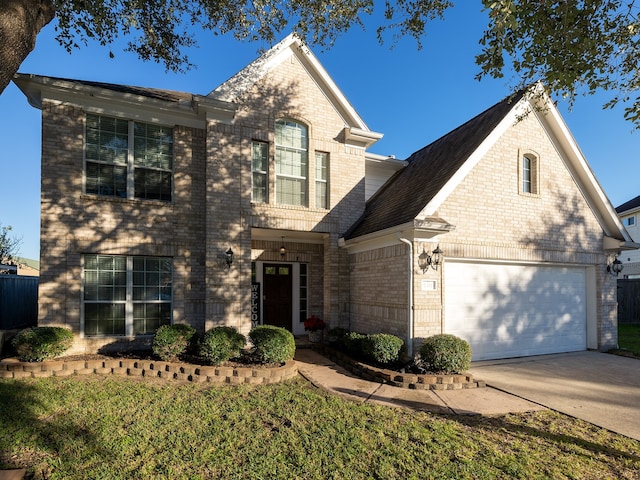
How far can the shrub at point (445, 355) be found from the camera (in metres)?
7.38

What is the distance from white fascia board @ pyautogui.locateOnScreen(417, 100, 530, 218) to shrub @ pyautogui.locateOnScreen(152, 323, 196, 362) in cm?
616

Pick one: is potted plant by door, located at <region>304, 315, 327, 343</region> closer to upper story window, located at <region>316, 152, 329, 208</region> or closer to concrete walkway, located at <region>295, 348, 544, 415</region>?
concrete walkway, located at <region>295, 348, 544, 415</region>

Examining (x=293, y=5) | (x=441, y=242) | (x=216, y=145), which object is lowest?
(x=441, y=242)

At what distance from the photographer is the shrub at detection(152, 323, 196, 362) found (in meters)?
8.01

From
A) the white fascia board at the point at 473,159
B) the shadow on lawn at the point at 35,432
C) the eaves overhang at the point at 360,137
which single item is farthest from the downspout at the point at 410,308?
the shadow on lawn at the point at 35,432

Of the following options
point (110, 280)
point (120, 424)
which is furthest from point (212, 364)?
point (110, 280)

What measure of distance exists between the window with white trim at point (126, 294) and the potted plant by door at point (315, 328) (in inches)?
156

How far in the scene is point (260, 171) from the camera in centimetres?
1018

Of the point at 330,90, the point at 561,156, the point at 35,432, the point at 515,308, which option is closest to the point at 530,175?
the point at 561,156

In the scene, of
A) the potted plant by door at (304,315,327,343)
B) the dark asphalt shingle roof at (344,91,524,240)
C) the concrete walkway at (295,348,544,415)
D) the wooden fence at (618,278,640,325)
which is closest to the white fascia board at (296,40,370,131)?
the dark asphalt shingle roof at (344,91,524,240)

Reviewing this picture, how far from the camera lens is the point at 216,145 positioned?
31.4 ft

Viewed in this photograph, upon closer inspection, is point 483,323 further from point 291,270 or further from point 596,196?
point 291,270

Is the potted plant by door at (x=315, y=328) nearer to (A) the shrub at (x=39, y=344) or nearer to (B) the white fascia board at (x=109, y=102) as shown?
(A) the shrub at (x=39, y=344)

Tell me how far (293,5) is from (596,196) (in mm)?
10134
